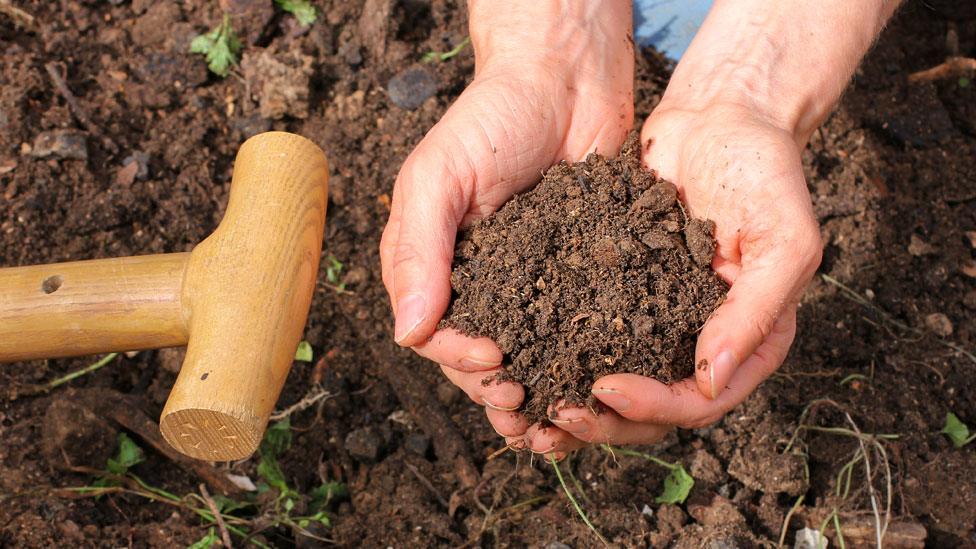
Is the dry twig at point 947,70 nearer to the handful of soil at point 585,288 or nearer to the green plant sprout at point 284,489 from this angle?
the handful of soil at point 585,288

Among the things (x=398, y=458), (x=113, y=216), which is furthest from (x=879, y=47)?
(x=113, y=216)

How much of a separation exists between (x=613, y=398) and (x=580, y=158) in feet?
3.06

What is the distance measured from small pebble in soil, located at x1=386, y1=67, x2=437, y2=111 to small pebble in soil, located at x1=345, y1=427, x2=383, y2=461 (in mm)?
1417

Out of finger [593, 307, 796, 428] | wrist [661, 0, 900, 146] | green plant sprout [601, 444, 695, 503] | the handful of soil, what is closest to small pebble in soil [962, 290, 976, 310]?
wrist [661, 0, 900, 146]

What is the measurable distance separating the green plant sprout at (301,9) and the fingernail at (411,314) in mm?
2044

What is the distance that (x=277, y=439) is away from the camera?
9.69ft

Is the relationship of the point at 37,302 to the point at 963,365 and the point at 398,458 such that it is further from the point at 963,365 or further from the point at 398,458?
the point at 963,365

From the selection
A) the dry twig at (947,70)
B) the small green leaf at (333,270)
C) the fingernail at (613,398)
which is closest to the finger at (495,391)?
the fingernail at (613,398)

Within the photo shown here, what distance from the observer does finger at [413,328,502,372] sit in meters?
2.12

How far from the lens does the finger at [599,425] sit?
6.97 ft

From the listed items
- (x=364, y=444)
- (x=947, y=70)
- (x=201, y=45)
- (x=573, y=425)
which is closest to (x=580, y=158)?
(x=573, y=425)

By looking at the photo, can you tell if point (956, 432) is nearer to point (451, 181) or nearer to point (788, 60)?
point (788, 60)

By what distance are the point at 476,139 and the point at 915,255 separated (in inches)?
75.1

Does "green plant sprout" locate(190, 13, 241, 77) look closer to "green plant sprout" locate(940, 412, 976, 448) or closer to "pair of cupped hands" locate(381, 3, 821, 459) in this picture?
"pair of cupped hands" locate(381, 3, 821, 459)
